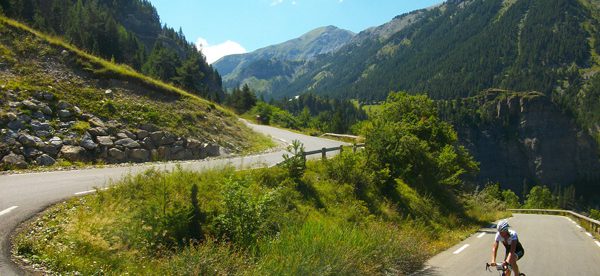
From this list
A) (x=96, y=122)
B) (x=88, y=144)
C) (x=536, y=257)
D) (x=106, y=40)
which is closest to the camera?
(x=536, y=257)

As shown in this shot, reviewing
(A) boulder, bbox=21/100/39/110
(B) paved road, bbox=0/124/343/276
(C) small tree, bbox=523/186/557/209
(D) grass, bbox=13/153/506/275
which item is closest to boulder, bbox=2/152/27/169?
(B) paved road, bbox=0/124/343/276

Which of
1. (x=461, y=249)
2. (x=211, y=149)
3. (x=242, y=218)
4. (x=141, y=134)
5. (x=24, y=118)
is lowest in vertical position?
(x=461, y=249)

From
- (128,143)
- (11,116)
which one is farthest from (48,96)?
(128,143)

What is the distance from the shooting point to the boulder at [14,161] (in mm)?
13691

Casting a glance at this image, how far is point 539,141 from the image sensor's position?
19725 cm

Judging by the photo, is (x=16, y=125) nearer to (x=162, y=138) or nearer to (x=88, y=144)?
(x=88, y=144)

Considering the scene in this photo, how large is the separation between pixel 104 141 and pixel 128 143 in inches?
35.7

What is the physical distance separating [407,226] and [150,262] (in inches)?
438

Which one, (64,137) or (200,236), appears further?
(64,137)

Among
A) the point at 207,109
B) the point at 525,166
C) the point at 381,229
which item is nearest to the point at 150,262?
the point at 381,229

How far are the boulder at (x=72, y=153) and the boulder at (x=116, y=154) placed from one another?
0.99m

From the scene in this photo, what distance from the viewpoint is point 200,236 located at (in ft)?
31.6

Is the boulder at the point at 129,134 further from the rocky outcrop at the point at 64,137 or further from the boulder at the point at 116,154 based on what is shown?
the boulder at the point at 116,154

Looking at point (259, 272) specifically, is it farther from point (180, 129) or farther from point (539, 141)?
point (539, 141)
